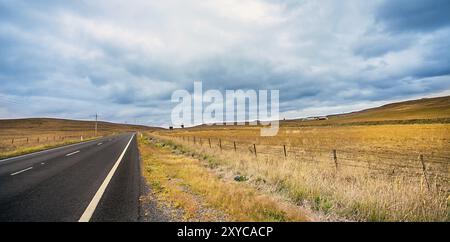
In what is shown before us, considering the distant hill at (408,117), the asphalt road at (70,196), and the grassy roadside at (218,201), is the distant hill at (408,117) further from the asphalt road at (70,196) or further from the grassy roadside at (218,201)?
the asphalt road at (70,196)

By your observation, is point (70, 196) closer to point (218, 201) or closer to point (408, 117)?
point (218, 201)

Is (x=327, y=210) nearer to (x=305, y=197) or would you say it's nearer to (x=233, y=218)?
(x=305, y=197)

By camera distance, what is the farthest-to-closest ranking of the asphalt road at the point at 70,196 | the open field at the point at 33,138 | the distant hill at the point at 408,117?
the distant hill at the point at 408,117 → the open field at the point at 33,138 → the asphalt road at the point at 70,196

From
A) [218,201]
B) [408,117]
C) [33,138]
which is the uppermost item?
[408,117]

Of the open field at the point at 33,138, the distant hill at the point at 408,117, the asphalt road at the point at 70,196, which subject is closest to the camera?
the asphalt road at the point at 70,196

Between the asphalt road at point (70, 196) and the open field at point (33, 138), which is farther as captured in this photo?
the open field at point (33, 138)

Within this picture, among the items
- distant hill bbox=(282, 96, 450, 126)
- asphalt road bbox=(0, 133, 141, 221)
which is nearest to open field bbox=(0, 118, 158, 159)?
asphalt road bbox=(0, 133, 141, 221)

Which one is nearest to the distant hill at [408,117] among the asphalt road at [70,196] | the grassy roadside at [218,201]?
the grassy roadside at [218,201]

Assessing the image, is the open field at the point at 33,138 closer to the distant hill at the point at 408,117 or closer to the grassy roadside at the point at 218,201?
the grassy roadside at the point at 218,201

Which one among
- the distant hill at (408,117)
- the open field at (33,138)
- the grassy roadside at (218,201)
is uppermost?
the distant hill at (408,117)

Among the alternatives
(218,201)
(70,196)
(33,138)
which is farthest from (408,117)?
(70,196)

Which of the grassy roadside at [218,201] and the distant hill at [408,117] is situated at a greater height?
the distant hill at [408,117]

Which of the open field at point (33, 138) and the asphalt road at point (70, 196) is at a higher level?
the asphalt road at point (70, 196)

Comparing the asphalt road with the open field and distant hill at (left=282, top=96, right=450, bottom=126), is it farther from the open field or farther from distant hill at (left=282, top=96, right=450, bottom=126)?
distant hill at (left=282, top=96, right=450, bottom=126)
